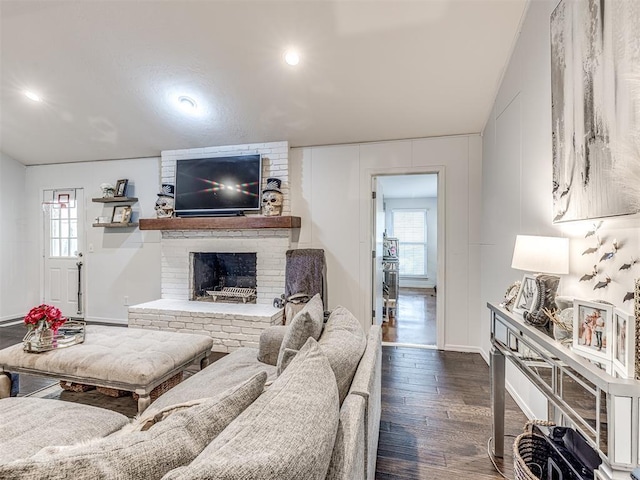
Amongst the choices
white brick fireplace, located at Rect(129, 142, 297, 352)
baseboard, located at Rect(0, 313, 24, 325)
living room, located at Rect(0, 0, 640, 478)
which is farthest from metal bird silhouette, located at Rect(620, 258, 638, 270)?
baseboard, located at Rect(0, 313, 24, 325)

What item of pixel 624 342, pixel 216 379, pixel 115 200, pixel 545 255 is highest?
pixel 115 200

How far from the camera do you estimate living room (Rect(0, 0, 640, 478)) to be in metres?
2.02

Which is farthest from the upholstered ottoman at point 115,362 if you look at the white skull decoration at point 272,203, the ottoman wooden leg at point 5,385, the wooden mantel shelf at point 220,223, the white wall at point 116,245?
the white wall at point 116,245

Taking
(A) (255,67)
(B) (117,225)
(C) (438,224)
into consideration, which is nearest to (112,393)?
(B) (117,225)

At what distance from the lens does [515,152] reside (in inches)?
97.3

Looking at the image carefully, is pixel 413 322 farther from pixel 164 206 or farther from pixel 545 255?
pixel 164 206

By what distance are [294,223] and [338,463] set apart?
3.08m

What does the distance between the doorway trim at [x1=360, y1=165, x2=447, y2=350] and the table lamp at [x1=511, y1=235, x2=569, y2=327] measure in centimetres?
177

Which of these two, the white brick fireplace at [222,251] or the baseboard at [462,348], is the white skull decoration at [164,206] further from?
the baseboard at [462,348]

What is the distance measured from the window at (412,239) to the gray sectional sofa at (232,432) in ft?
21.9

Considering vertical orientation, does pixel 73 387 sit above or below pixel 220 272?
below

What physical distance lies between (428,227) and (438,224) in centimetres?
440

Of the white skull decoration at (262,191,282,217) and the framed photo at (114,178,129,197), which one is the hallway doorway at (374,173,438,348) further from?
the framed photo at (114,178,129,197)

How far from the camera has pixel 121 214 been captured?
4.63 metres
